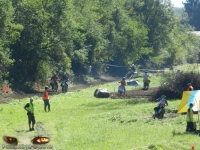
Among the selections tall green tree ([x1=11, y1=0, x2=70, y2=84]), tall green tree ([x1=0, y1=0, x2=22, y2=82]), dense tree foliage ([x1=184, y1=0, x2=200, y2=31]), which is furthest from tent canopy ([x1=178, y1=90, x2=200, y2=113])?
dense tree foliage ([x1=184, y1=0, x2=200, y2=31])

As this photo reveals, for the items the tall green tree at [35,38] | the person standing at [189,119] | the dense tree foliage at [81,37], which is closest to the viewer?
the person standing at [189,119]

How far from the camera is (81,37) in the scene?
2511 inches

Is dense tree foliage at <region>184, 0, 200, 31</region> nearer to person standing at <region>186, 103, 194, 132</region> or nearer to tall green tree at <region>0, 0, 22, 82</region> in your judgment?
tall green tree at <region>0, 0, 22, 82</region>

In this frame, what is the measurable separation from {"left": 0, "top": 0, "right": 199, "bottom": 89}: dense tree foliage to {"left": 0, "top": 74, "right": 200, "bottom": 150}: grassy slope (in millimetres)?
11886

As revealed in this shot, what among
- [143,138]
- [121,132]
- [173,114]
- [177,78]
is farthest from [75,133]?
[177,78]

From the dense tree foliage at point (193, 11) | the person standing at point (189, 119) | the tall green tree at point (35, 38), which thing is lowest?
the person standing at point (189, 119)

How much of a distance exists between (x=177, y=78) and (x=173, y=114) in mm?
8541

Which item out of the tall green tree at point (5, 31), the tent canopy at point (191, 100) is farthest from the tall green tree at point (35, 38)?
the tent canopy at point (191, 100)

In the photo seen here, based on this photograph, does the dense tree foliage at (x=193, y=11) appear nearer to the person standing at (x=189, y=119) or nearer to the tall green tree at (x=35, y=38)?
the tall green tree at (x=35, y=38)

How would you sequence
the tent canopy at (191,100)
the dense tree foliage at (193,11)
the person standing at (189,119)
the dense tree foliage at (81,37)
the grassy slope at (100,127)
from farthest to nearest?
the dense tree foliage at (193,11) → the dense tree foliage at (81,37) → the tent canopy at (191,100) → the person standing at (189,119) → the grassy slope at (100,127)

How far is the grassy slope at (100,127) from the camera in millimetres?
20391

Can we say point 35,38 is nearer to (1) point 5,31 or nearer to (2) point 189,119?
(1) point 5,31

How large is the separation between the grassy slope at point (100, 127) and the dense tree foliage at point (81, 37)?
11.9 meters

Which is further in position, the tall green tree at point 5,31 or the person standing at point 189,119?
the tall green tree at point 5,31
